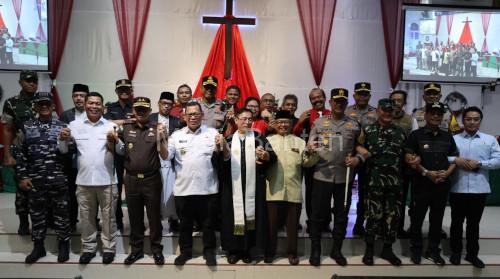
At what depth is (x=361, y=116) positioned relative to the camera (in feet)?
13.4

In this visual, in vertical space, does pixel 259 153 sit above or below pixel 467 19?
below

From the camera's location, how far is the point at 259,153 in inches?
137

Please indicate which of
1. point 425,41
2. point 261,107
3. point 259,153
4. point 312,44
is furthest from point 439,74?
point 259,153

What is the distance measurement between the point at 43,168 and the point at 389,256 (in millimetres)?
3407

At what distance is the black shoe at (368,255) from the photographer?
3713 mm

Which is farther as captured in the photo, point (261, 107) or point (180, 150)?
point (261, 107)

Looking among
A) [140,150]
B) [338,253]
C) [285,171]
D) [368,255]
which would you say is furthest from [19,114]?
[368,255]

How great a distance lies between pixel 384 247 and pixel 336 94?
161cm

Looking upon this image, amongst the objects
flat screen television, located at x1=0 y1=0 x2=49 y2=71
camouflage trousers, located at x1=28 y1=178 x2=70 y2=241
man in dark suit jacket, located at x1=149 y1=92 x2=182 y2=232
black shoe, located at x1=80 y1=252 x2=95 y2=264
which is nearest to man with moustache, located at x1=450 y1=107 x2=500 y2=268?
man in dark suit jacket, located at x1=149 y1=92 x2=182 y2=232

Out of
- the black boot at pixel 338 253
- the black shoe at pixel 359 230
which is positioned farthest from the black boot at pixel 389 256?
the black boot at pixel 338 253

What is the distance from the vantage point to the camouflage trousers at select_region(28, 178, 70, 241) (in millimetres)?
3527

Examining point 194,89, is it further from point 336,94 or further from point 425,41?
point 425,41

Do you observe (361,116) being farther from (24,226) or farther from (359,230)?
(24,226)

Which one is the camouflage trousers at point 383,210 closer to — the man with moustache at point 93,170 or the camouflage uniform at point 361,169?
the camouflage uniform at point 361,169
